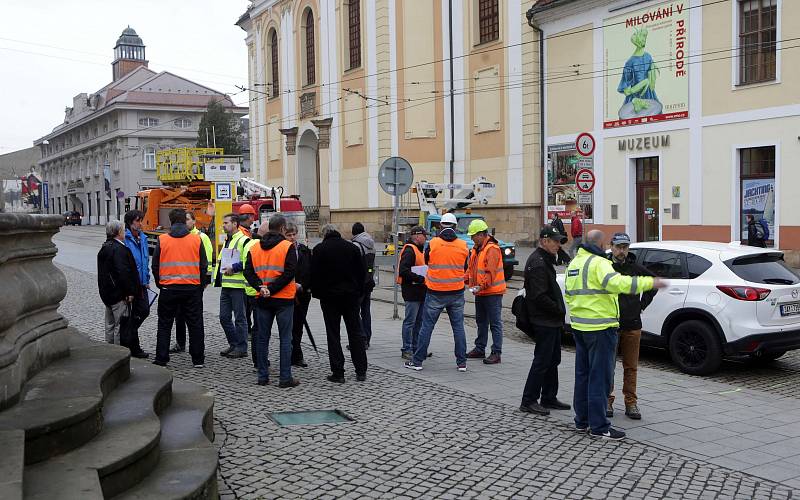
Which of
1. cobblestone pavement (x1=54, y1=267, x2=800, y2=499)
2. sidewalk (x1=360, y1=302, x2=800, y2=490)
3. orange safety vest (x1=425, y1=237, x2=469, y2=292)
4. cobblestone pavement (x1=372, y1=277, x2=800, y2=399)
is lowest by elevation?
cobblestone pavement (x1=372, y1=277, x2=800, y2=399)

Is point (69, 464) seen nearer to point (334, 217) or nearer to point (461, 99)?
point (461, 99)

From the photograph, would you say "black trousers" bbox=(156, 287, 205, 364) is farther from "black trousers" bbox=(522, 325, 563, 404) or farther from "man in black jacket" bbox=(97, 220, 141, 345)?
"black trousers" bbox=(522, 325, 563, 404)

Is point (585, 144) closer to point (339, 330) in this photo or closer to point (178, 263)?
point (339, 330)

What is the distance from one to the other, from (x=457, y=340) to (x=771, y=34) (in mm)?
16361

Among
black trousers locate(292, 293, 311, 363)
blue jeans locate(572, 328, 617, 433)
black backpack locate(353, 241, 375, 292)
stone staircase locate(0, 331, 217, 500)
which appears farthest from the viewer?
black backpack locate(353, 241, 375, 292)

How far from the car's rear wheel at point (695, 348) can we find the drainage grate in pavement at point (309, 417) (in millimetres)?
4414

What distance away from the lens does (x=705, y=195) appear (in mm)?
23344

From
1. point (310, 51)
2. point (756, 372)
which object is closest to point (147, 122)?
point (310, 51)

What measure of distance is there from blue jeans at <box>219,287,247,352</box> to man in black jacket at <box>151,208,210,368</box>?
0.70 metres

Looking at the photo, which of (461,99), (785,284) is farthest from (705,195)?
(785,284)

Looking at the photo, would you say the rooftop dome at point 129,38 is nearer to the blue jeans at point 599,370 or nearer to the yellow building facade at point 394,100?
the yellow building facade at point 394,100

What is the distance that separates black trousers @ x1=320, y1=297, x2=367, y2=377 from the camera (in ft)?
29.2

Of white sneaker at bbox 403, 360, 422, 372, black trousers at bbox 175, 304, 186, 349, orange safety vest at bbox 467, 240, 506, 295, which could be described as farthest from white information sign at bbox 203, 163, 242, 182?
white sneaker at bbox 403, 360, 422, 372

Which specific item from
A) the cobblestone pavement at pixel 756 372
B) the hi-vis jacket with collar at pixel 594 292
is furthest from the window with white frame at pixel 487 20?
the hi-vis jacket with collar at pixel 594 292
